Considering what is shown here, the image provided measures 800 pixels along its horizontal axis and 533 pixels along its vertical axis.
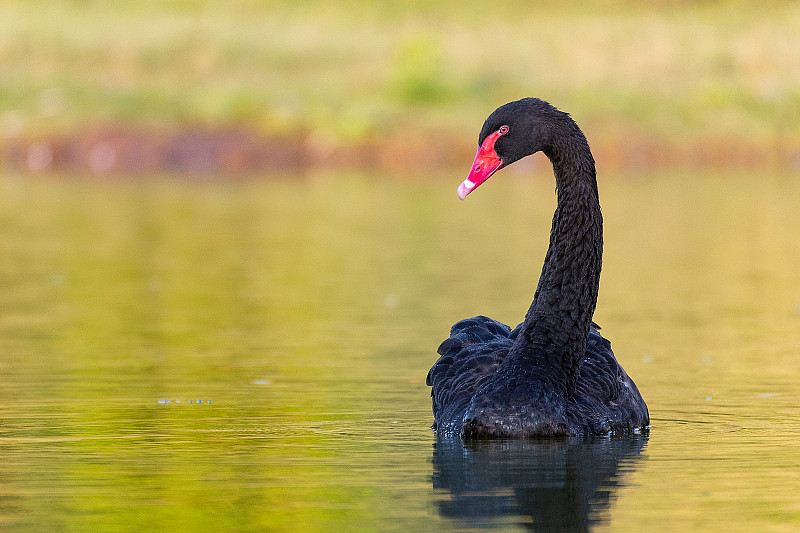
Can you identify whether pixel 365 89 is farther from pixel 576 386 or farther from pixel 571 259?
pixel 576 386

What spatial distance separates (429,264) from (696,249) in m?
3.93

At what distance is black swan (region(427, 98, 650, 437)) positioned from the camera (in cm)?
845

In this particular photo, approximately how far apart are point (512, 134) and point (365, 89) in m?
36.5

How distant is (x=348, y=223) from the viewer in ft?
80.3

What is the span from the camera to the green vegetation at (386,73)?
128 ft

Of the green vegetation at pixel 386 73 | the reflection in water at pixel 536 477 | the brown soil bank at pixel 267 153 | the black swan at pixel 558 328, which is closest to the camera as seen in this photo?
the reflection in water at pixel 536 477

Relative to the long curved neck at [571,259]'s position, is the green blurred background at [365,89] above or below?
above

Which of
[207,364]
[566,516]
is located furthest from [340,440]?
[207,364]

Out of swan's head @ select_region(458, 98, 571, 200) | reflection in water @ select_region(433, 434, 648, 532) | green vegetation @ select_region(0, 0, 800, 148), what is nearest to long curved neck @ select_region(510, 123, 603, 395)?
swan's head @ select_region(458, 98, 571, 200)

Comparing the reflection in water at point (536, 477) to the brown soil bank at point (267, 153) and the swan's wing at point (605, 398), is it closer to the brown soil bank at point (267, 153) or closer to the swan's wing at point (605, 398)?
the swan's wing at point (605, 398)

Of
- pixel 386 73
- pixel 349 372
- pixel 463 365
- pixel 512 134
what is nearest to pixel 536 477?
pixel 463 365

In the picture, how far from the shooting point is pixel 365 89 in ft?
147

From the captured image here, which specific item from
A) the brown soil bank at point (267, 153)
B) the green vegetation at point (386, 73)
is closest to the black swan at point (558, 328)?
the brown soil bank at point (267, 153)

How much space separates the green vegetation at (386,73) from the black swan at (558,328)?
29237mm
